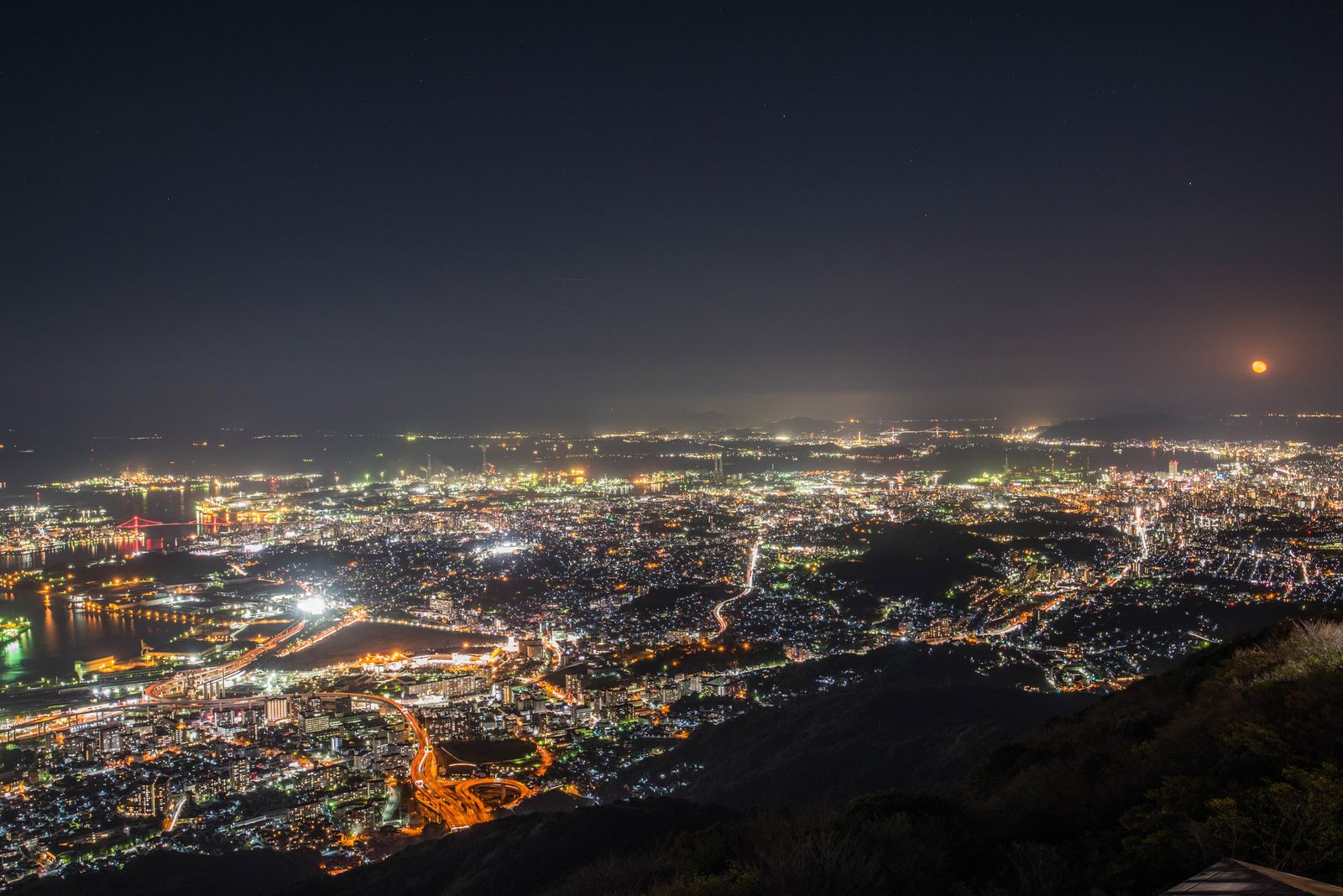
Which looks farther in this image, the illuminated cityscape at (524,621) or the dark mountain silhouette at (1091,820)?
the illuminated cityscape at (524,621)

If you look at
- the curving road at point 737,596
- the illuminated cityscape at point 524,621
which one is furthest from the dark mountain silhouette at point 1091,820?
the curving road at point 737,596

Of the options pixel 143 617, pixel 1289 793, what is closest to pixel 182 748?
pixel 143 617

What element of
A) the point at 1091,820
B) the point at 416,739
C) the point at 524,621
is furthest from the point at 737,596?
the point at 1091,820

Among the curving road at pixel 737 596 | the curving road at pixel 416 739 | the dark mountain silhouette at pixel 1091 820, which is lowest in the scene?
the curving road at pixel 416 739

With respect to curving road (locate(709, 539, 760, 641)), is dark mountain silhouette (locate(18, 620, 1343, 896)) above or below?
above

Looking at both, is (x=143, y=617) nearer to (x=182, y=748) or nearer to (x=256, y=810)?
(x=182, y=748)

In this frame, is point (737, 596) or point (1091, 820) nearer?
point (1091, 820)

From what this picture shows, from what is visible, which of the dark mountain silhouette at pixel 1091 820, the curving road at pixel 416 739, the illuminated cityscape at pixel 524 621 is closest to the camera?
the dark mountain silhouette at pixel 1091 820

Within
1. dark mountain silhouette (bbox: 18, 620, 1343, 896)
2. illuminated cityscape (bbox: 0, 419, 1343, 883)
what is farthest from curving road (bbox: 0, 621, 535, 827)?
dark mountain silhouette (bbox: 18, 620, 1343, 896)

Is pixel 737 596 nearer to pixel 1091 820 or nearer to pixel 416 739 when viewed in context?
pixel 416 739

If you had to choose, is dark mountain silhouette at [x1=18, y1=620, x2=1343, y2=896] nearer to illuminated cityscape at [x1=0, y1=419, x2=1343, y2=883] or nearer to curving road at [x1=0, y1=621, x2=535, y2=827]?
curving road at [x1=0, y1=621, x2=535, y2=827]

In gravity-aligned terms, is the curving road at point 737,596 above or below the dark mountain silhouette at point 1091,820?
below

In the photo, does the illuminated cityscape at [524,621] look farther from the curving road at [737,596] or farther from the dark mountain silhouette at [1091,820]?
the dark mountain silhouette at [1091,820]
